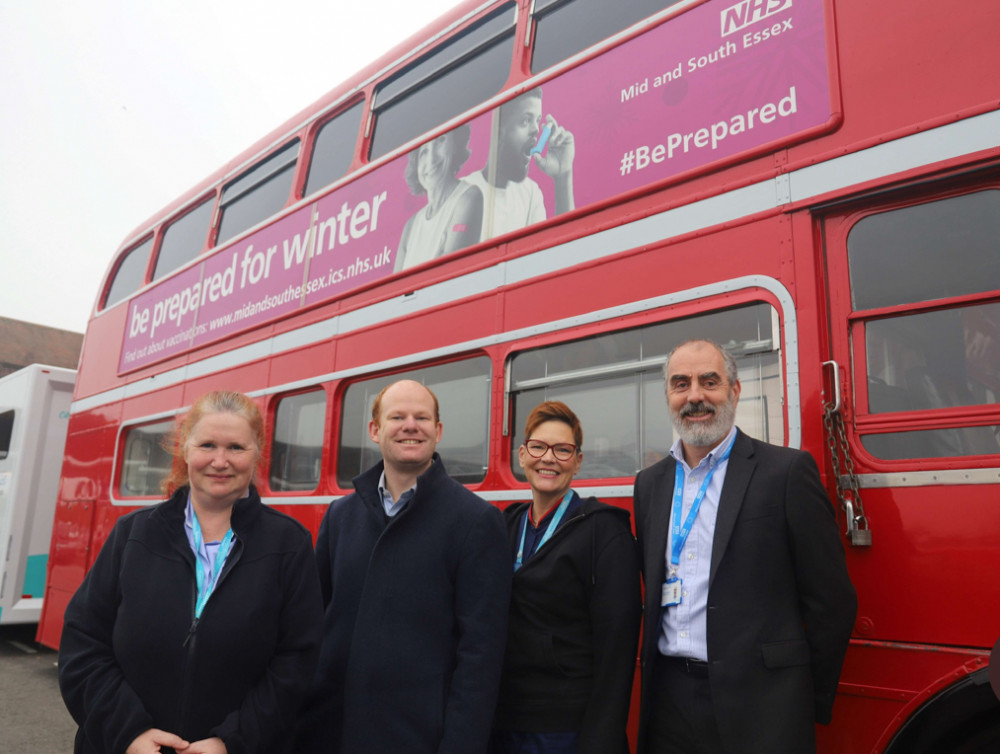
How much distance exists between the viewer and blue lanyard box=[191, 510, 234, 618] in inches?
70.2

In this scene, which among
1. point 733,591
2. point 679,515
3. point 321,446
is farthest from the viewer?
point 321,446

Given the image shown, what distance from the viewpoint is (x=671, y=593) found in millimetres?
2080

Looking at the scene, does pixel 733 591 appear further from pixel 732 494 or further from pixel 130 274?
pixel 130 274

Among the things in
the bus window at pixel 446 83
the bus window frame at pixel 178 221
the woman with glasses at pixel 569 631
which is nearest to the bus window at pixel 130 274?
the bus window frame at pixel 178 221

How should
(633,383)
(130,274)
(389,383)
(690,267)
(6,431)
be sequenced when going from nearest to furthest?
1. (690,267)
2. (633,383)
3. (389,383)
4. (130,274)
5. (6,431)

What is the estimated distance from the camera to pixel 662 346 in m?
2.86

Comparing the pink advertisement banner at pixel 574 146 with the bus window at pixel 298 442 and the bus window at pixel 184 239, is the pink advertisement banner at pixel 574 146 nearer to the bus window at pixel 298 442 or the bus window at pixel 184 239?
the bus window at pixel 298 442

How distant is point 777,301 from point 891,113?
691 millimetres

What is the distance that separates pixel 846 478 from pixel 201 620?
186cm

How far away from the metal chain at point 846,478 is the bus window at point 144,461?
5096 mm

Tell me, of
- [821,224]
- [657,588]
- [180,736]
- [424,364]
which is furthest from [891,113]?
[180,736]

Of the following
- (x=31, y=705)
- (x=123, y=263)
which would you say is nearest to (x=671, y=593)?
(x=31, y=705)

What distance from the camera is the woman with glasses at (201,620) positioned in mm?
1701

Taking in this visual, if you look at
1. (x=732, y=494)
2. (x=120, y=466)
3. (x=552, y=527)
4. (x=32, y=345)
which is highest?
(x=32, y=345)
